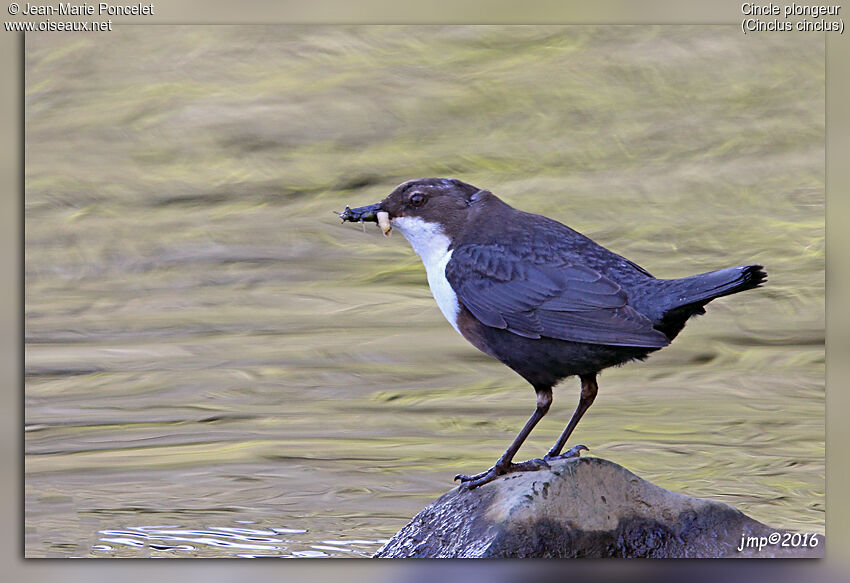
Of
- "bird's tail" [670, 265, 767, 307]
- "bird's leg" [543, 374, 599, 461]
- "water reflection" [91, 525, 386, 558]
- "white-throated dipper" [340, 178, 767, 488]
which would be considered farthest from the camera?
"water reflection" [91, 525, 386, 558]

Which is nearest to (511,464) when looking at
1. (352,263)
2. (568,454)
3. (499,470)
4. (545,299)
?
(499,470)

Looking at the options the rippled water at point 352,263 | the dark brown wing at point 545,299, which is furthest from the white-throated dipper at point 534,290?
the rippled water at point 352,263

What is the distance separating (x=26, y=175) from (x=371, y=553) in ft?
4.52

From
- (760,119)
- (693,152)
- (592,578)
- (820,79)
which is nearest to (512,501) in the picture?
(592,578)

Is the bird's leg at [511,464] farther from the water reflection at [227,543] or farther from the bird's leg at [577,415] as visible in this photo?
the water reflection at [227,543]

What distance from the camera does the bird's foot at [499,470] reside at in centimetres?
238

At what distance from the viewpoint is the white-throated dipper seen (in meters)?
2.19

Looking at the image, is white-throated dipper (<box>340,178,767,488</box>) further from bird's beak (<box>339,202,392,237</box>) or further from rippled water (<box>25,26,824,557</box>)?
rippled water (<box>25,26,824,557</box>)

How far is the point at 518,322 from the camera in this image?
2.27 meters

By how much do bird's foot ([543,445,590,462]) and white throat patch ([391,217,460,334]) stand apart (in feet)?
1.32

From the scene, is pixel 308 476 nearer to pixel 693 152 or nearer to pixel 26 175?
pixel 26 175

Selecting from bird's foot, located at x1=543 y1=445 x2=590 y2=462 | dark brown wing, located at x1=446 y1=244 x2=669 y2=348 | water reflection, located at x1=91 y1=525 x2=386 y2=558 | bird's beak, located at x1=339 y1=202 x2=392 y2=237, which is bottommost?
Answer: water reflection, located at x1=91 y1=525 x2=386 y2=558

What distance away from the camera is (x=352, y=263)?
104 inches

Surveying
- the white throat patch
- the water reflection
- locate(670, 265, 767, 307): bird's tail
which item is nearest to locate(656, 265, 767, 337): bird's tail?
locate(670, 265, 767, 307): bird's tail
